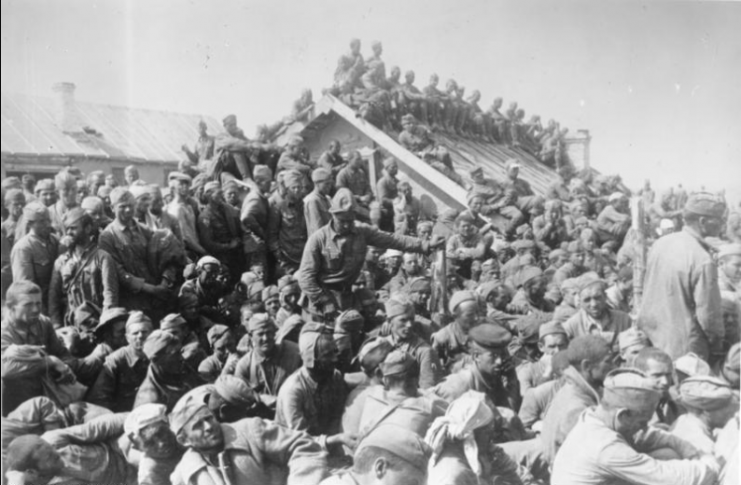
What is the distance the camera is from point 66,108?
9156 mm

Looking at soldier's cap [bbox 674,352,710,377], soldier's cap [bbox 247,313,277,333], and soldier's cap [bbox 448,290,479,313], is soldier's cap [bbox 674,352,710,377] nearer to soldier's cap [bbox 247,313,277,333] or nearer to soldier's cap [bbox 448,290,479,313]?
soldier's cap [bbox 448,290,479,313]

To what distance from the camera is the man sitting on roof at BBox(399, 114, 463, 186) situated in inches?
524

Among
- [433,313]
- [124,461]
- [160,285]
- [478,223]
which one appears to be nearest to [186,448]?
[124,461]

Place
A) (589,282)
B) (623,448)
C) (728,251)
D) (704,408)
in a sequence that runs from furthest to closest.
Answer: (728,251) < (589,282) < (704,408) < (623,448)

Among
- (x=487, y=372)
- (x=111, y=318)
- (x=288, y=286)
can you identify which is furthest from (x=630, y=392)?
(x=111, y=318)

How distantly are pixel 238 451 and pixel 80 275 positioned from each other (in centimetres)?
285

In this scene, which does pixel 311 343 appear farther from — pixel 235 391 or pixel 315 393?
pixel 235 391

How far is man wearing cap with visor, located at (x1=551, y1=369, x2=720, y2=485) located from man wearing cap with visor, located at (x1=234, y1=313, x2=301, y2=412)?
230cm

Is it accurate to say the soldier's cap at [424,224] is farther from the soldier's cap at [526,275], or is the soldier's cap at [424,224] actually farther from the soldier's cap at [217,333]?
the soldier's cap at [217,333]

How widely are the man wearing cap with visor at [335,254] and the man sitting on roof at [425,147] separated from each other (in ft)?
Answer: 18.5

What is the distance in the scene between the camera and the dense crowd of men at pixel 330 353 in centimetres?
496

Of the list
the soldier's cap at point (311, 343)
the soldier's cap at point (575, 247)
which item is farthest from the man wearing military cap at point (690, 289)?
the soldier's cap at point (575, 247)

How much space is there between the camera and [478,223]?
12219 millimetres

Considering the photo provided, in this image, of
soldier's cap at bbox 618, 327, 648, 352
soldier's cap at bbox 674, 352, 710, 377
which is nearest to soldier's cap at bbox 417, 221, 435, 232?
soldier's cap at bbox 618, 327, 648, 352
